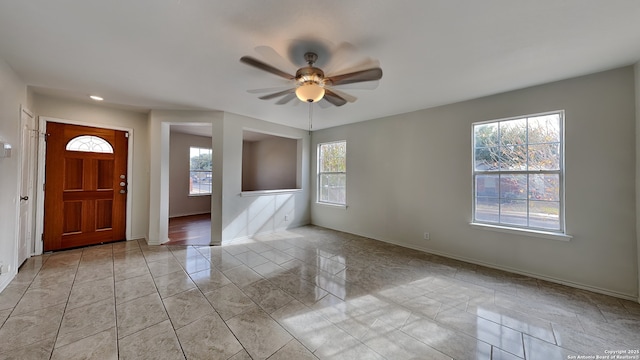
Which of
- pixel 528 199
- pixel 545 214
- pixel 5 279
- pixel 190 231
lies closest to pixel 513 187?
pixel 528 199

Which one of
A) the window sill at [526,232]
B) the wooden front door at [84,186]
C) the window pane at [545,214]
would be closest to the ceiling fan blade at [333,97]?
the window sill at [526,232]

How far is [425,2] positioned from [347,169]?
364cm

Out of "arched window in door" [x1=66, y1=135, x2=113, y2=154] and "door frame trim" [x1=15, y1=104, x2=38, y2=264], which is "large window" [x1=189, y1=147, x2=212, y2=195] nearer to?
"arched window in door" [x1=66, y1=135, x2=113, y2=154]

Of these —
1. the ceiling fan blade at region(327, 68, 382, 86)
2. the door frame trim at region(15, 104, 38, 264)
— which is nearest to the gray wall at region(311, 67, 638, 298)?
the ceiling fan blade at region(327, 68, 382, 86)

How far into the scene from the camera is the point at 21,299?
88.6 inches

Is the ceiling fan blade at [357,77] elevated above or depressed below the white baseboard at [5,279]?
above

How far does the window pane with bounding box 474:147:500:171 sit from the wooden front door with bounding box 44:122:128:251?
6.03 m

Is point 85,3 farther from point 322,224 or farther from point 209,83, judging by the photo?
point 322,224

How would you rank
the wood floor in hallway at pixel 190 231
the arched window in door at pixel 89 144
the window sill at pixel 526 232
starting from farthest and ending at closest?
the wood floor in hallway at pixel 190 231
the arched window in door at pixel 89 144
the window sill at pixel 526 232

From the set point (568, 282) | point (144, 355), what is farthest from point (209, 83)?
point (568, 282)

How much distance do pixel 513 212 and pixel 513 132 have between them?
3.61ft

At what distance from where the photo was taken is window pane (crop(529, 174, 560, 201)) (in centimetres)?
282

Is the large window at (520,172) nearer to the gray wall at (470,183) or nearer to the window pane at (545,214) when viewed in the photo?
the window pane at (545,214)

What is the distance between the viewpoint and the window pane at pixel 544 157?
9.25 feet
